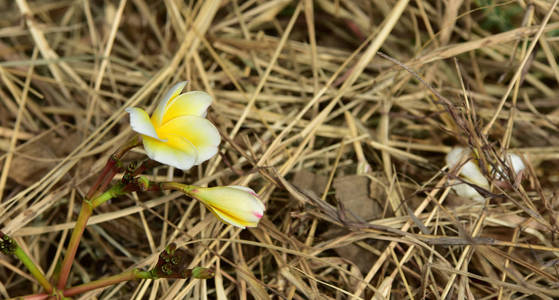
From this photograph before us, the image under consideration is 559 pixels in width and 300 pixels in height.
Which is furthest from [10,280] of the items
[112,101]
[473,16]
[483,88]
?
[473,16]

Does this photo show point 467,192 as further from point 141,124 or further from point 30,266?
point 30,266

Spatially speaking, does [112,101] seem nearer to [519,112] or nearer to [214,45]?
[214,45]

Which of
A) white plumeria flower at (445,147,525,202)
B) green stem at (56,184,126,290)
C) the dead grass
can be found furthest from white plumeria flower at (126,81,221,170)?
white plumeria flower at (445,147,525,202)

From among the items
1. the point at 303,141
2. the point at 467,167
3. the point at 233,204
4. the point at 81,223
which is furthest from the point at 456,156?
the point at 81,223

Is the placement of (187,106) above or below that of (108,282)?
above

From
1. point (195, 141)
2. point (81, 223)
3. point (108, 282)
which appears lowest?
point (108, 282)

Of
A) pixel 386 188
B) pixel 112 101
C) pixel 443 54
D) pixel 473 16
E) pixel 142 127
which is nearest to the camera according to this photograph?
pixel 142 127

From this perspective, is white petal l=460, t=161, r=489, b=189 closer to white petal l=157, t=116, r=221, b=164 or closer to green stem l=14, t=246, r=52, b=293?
white petal l=157, t=116, r=221, b=164

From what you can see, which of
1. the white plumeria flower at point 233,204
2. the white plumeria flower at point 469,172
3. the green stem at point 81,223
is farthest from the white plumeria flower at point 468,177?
the green stem at point 81,223
